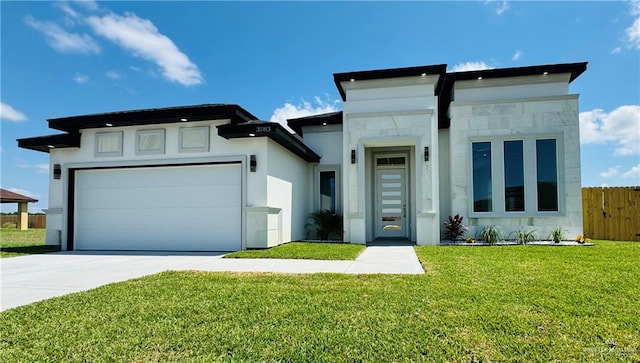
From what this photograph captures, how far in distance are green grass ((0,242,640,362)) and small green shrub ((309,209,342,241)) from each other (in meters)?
6.42

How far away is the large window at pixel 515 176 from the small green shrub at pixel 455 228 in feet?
2.14

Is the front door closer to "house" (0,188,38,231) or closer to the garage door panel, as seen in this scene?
the garage door panel

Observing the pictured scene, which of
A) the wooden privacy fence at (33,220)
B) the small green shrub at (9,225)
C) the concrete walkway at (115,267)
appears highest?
the concrete walkway at (115,267)

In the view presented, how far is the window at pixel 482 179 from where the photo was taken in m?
11.1

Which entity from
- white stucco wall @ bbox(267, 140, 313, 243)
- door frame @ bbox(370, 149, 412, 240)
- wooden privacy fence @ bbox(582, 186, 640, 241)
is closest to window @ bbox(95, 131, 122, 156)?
white stucco wall @ bbox(267, 140, 313, 243)

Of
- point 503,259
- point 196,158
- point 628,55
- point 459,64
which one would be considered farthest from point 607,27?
point 196,158

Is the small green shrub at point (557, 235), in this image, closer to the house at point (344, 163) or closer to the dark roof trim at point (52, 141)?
the house at point (344, 163)

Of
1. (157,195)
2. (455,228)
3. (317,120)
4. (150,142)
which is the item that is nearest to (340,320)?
(157,195)

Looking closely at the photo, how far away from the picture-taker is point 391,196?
40.8 feet

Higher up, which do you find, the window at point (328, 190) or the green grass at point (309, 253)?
the window at point (328, 190)

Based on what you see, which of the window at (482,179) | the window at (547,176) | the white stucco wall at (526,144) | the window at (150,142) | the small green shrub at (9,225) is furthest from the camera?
the small green shrub at (9,225)

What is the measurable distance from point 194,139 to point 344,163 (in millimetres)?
4547

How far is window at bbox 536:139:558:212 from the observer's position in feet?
35.4

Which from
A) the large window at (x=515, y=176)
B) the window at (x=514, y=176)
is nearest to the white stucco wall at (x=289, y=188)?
the large window at (x=515, y=176)
